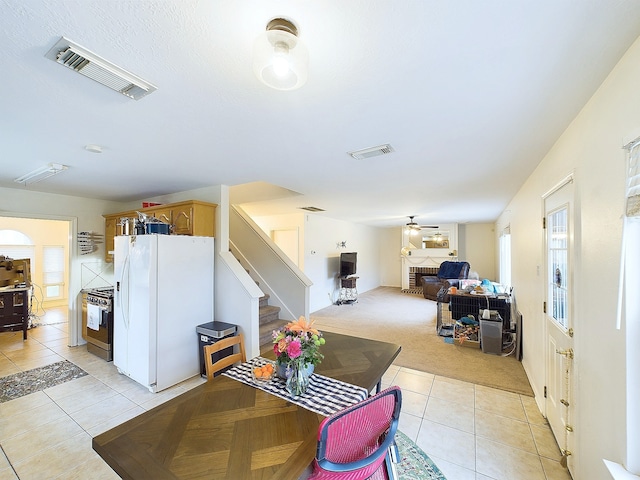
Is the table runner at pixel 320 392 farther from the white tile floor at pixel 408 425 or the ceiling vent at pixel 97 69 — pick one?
the ceiling vent at pixel 97 69

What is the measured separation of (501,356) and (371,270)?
19.6 ft

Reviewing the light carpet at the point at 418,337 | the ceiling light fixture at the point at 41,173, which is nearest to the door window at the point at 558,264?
the light carpet at the point at 418,337

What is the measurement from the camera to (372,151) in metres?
2.36

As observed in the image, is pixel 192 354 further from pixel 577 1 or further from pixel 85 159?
pixel 577 1

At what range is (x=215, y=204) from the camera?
11.9 feet

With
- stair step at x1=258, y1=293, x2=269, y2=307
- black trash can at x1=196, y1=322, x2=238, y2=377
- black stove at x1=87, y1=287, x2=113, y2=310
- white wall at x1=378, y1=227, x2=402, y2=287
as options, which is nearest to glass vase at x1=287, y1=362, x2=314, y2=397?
black trash can at x1=196, y1=322, x2=238, y2=377

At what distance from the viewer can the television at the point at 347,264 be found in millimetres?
7383

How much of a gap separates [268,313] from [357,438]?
3425mm

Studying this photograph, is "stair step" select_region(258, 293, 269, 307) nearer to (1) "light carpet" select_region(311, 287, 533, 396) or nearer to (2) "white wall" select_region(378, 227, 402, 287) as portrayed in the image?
(1) "light carpet" select_region(311, 287, 533, 396)

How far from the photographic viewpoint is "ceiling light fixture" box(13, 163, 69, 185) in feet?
8.98

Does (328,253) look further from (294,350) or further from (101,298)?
(294,350)

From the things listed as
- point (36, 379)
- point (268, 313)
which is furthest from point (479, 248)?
point (36, 379)

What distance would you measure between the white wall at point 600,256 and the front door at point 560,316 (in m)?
0.13

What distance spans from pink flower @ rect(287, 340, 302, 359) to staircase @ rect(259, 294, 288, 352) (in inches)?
102
